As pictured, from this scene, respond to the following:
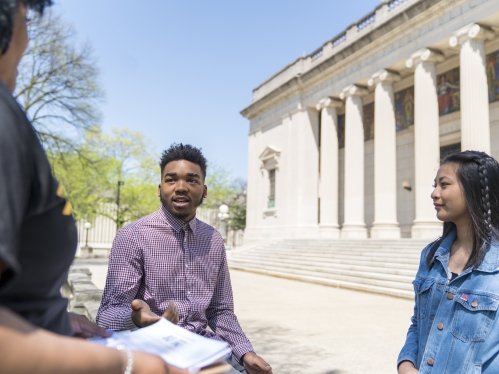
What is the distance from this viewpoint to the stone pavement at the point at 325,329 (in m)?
5.39

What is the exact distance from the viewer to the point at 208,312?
281cm

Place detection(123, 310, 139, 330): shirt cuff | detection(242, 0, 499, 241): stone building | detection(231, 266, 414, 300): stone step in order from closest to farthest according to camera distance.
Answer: detection(123, 310, 139, 330): shirt cuff < detection(231, 266, 414, 300): stone step < detection(242, 0, 499, 241): stone building

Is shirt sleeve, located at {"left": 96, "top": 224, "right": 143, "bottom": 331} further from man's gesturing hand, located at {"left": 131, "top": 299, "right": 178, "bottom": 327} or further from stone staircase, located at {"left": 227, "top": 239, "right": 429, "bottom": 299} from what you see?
stone staircase, located at {"left": 227, "top": 239, "right": 429, "bottom": 299}

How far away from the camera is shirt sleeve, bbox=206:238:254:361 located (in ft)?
8.86

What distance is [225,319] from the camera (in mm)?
2768

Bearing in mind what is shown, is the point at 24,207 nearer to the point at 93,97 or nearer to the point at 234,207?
the point at 93,97

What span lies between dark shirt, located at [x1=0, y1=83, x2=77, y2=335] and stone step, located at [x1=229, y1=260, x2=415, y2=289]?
12388mm

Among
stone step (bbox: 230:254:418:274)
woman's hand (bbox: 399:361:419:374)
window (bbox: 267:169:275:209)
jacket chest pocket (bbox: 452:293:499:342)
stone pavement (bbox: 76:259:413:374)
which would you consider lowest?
stone pavement (bbox: 76:259:413:374)

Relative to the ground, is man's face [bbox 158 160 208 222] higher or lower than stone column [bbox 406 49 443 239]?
lower

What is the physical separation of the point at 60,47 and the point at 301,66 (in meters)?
14.1

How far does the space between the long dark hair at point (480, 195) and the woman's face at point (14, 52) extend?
2150 millimetres

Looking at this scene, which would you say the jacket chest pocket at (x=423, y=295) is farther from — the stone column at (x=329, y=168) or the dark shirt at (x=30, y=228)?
the stone column at (x=329, y=168)

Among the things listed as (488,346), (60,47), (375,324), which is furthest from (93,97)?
(488,346)

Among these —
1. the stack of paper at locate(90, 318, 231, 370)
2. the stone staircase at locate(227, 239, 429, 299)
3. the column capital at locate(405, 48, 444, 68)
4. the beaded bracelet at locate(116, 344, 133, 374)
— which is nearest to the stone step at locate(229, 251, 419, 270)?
the stone staircase at locate(227, 239, 429, 299)
